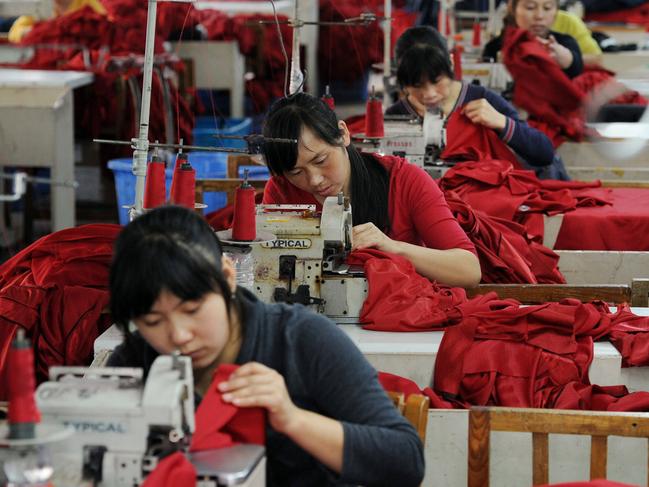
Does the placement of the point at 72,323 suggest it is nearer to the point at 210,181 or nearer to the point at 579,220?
the point at 210,181

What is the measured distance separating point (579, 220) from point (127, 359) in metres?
2.67

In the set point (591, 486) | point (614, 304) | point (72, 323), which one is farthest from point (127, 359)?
point (614, 304)

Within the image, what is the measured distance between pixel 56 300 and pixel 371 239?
2.57 feet

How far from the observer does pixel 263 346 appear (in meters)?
1.95

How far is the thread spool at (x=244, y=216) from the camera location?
111 inches

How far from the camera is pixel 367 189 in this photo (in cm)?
326

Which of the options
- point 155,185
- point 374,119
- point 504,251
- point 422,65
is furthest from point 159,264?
point 422,65

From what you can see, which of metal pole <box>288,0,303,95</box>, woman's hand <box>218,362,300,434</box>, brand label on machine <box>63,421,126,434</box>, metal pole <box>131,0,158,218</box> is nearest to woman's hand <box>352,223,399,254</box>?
metal pole <box>131,0,158,218</box>

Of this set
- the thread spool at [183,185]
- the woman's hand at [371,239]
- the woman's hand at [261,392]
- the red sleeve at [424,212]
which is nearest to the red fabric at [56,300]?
the thread spool at [183,185]

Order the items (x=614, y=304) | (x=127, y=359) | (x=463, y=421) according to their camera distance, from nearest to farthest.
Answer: (x=127, y=359)
(x=463, y=421)
(x=614, y=304)

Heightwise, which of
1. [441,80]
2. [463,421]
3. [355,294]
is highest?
[441,80]

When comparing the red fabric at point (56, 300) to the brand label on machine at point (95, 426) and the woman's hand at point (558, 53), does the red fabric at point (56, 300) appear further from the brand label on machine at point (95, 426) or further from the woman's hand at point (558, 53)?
the woman's hand at point (558, 53)

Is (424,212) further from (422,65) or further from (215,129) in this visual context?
(215,129)

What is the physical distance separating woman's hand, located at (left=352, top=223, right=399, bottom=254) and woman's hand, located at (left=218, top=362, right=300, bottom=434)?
126 cm
